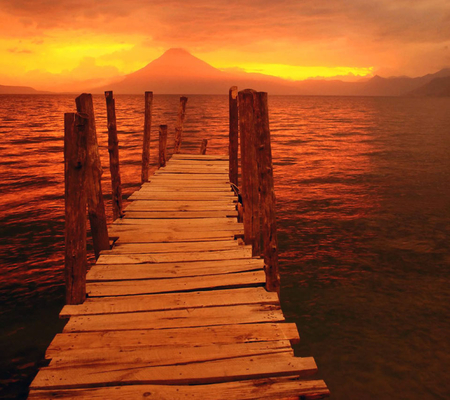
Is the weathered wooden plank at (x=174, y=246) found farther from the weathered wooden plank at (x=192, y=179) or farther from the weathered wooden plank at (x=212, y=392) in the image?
the weathered wooden plank at (x=192, y=179)

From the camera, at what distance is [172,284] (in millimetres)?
4172

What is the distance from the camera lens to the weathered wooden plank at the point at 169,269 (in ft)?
14.2

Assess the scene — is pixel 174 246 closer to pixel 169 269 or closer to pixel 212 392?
pixel 169 269

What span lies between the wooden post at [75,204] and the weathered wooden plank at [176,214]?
2655mm

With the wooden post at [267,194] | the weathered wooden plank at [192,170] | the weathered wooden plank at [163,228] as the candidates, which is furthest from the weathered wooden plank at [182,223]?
the weathered wooden plank at [192,170]

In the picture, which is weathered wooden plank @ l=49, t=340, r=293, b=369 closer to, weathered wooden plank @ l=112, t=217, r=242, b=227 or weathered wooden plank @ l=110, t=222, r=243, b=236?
weathered wooden plank @ l=110, t=222, r=243, b=236

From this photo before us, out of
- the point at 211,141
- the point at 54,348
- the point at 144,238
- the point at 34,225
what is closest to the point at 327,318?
the point at 144,238

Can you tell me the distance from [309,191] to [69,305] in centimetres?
1247

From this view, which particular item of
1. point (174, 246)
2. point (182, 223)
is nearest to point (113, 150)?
point (182, 223)

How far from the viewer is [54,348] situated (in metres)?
3.06

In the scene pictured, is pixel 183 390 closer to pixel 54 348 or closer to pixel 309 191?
pixel 54 348

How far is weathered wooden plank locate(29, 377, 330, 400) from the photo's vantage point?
2.60m

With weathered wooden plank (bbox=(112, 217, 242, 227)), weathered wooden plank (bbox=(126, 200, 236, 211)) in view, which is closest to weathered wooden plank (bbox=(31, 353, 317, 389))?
weathered wooden plank (bbox=(112, 217, 242, 227))

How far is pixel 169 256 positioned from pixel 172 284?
2.62ft
